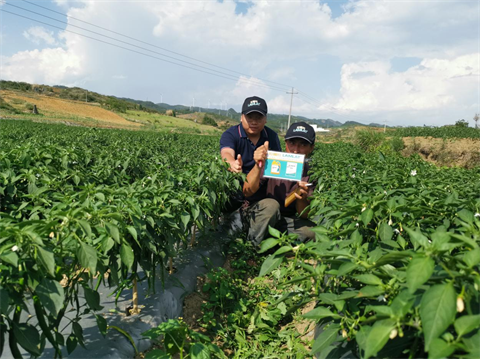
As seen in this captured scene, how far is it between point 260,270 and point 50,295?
1.06m

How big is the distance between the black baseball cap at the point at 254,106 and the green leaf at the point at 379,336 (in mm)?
3382

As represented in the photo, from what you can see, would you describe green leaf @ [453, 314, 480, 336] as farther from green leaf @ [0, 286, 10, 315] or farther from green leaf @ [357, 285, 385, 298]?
green leaf @ [0, 286, 10, 315]

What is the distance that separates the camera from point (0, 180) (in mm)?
2799

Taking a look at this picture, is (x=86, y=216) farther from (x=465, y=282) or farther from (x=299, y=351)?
(x=299, y=351)

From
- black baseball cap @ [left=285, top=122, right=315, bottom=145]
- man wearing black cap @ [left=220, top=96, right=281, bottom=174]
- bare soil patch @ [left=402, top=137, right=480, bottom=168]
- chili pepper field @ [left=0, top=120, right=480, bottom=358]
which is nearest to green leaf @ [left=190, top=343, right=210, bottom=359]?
chili pepper field @ [left=0, top=120, right=480, bottom=358]

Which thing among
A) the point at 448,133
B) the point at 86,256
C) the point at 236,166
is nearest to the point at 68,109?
the point at 448,133

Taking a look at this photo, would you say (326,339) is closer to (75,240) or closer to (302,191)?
(75,240)

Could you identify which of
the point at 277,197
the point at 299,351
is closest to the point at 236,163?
the point at 277,197

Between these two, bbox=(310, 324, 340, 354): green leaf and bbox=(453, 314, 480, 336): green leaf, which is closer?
bbox=(453, 314, 480, 336): green leaf

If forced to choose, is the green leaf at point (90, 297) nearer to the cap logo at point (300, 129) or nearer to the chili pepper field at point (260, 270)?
the chili pepper field at point (260, 270)

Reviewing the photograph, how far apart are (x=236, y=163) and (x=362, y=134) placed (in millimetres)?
19514

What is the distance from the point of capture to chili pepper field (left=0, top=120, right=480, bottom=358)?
92cm

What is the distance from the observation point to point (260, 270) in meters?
1.91

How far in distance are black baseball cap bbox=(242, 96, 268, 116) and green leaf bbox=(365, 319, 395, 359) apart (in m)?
3.38
